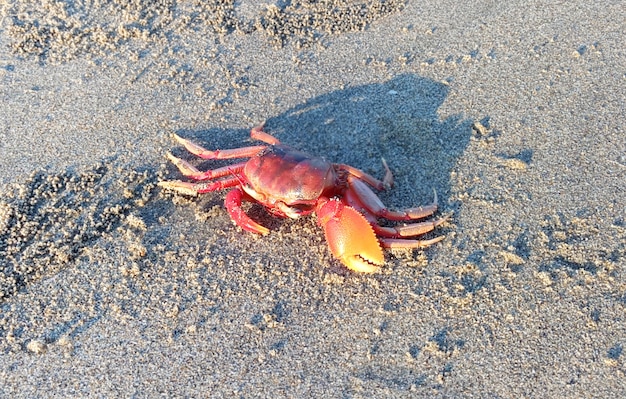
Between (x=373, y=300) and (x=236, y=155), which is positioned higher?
(x=236, y=155)

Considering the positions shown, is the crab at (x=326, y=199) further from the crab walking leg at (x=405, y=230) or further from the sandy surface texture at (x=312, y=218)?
the sandy surface texture at (x=312, y=218)

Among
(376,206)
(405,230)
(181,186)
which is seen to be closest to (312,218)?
(376,206)

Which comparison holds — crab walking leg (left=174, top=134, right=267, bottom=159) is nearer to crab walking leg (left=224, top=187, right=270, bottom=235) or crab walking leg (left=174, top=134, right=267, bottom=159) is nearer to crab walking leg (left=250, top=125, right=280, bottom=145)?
crab walking leg (left=250, top=125, right=280, bottom=145)

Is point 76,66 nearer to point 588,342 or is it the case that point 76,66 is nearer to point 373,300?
point 373,300

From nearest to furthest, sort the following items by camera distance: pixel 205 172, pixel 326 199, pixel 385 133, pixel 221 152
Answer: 1. pixel 326 199
2. pixel 205 172
3. pixel 221 152
4. pixel 385 133

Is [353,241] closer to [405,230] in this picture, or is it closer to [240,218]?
[405,230]

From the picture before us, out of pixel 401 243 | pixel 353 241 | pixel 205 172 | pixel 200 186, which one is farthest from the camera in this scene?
pixel 205 172

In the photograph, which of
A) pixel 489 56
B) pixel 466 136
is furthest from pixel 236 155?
pixel 489 56

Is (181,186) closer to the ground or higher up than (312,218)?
higher up
